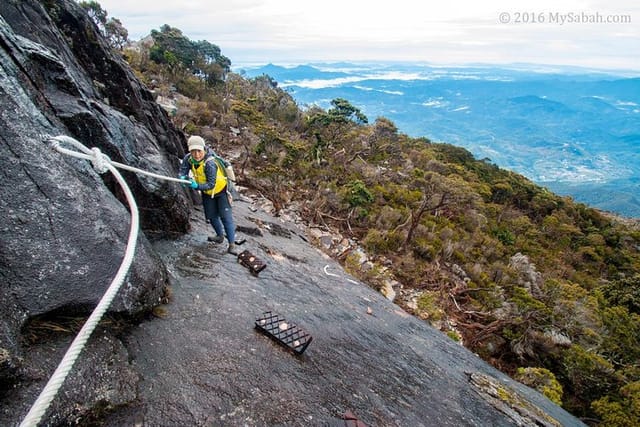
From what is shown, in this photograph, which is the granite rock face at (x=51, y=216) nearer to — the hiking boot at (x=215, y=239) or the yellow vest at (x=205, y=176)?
the yellow vest at (x=205, y=176)

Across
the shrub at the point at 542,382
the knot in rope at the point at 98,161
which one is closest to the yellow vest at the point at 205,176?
the knot in rope at the point at 98,161

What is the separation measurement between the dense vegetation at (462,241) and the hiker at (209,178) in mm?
6698

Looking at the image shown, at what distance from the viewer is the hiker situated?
477 cm

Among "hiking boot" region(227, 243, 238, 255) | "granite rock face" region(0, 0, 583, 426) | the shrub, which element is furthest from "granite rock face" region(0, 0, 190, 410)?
the shrub

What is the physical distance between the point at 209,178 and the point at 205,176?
110 millimetres

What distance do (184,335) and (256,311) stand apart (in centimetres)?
104

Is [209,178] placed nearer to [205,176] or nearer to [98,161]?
[205,176]

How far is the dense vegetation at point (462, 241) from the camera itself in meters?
10.8

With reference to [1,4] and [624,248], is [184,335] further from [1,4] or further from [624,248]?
[624,248]

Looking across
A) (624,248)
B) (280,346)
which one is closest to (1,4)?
(280,346)

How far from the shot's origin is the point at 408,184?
24828mm

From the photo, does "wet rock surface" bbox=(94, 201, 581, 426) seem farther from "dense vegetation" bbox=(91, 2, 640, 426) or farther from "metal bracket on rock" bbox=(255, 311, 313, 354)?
"dense vegetation" bbox=(91, 2, 640, 426)

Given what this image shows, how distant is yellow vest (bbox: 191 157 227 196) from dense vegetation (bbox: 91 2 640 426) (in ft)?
23.5

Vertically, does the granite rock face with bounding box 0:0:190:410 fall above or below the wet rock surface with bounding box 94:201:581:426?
above
